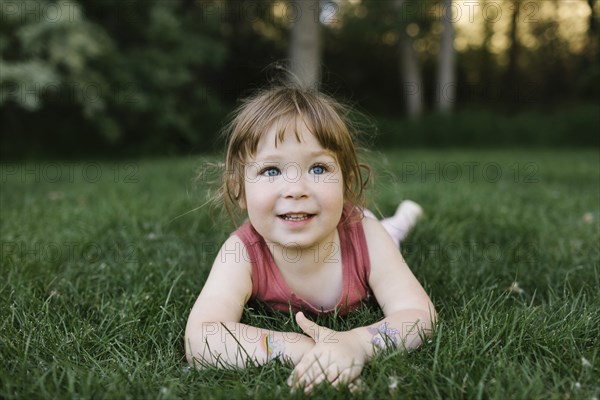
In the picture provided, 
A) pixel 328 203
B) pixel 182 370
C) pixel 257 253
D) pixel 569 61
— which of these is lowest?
pixel 182 370

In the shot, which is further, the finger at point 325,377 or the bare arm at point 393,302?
the bare arm at point 393,302

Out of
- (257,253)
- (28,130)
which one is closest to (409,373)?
(257,253)

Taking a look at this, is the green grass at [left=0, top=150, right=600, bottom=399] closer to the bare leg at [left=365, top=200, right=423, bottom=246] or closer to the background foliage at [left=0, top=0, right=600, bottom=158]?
the bare leg at [left=365, top=200, right=423, bottom=246]

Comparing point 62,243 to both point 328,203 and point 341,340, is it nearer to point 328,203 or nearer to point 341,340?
point 328,203

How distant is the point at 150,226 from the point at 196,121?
346 inches

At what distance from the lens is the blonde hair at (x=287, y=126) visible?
177 cm

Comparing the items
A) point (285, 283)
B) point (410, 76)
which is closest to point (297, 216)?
point (285, 283)

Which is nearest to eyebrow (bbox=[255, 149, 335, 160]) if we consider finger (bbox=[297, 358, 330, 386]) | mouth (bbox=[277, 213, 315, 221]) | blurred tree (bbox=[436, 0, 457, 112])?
mouth (bbox=[277, 213, 315, 221])

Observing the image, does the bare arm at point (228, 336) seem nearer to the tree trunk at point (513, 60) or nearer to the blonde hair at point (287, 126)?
the blonde hair at point (287, 126)

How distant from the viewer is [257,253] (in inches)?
74.0

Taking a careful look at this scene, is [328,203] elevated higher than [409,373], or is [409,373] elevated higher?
[328,203]

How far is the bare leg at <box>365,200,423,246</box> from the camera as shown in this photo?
269 centimetres

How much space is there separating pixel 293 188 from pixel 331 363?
530 millimetres

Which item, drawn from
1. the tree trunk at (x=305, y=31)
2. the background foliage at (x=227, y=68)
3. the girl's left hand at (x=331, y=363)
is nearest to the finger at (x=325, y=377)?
the girl's left hand at (x=331, y=363)
